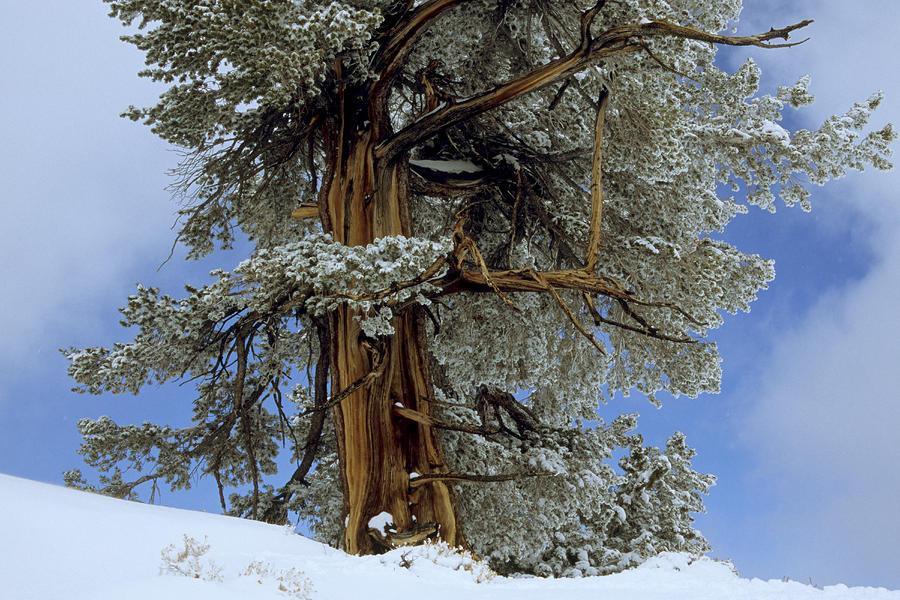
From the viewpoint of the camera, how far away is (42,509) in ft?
19.3

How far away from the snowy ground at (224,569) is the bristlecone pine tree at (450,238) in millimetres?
2386

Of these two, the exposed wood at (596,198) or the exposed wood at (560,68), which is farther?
the exposed wood at (596,198)

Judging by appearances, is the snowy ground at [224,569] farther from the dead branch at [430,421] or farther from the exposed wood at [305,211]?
the exposed wood at [305,211]

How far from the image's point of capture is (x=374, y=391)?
9.18m

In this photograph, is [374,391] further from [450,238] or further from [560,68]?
[560,68]

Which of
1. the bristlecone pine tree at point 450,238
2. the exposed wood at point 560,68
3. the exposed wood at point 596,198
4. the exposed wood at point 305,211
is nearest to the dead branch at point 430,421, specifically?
the bristlecone pine tree at point 450,238

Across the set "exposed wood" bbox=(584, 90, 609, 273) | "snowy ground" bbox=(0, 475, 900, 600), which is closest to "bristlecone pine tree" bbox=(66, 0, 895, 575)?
"exposed wood" bbox=(584, 90, 609, 273)

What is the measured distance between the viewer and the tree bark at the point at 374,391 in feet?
29.5

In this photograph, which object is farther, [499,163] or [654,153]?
[499,163]

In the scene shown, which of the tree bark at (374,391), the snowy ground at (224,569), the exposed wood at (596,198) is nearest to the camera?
the snowy ground at (224,569)

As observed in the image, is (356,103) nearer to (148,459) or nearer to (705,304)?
(705,304)

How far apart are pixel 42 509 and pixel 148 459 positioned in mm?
6066

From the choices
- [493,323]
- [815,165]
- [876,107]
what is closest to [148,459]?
[493,323]

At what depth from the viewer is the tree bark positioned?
898 cm
